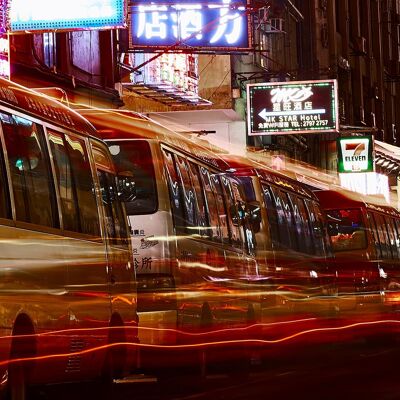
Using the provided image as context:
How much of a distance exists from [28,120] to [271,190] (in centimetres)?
1285

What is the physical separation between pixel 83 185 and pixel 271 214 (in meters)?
10.7

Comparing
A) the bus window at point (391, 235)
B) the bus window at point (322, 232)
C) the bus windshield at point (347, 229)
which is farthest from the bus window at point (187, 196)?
the bus window at point (391, 235)

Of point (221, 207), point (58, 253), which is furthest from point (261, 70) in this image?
point (58, 253)

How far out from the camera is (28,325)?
398 inches

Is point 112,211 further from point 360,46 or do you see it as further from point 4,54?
point 360,46

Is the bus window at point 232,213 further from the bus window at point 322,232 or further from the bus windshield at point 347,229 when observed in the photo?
the bus windshield at point 347,229

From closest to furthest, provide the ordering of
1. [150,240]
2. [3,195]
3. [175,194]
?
[3,195] → [150,240] → [175,194]

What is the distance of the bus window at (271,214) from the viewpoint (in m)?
22.5

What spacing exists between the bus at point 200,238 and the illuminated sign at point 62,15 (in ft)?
7.89

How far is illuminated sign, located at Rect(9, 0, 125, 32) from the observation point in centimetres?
1933

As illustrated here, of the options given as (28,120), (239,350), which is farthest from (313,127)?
(28,120)

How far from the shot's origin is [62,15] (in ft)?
63.5

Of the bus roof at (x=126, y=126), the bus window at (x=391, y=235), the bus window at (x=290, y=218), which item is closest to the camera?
the bus roof at (x=126, y=126)

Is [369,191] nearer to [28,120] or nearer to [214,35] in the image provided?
[214,35]
